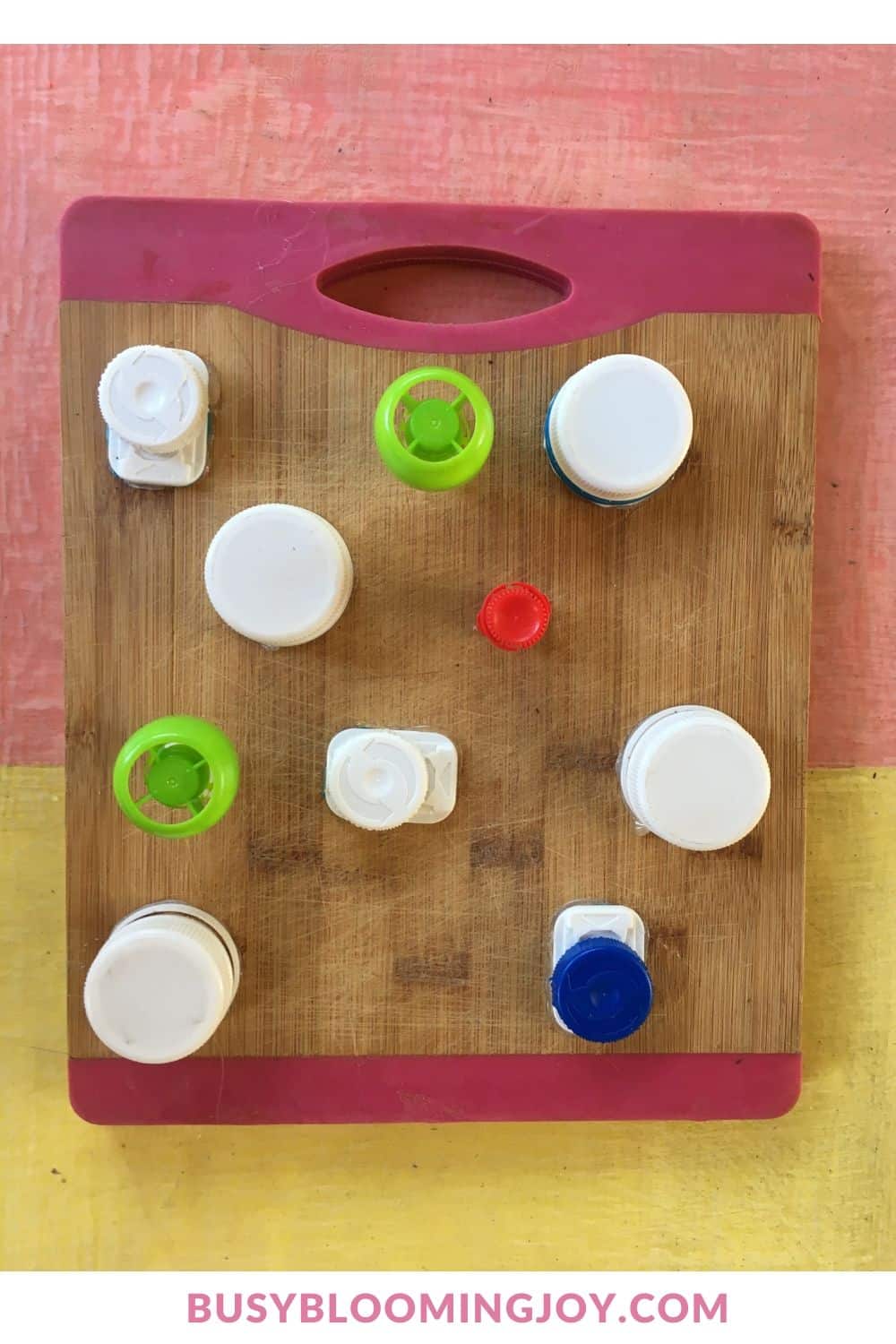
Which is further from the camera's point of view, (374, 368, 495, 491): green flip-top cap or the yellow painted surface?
the yellow painted surface

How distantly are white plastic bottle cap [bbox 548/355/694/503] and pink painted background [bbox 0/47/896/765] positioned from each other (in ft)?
0.41

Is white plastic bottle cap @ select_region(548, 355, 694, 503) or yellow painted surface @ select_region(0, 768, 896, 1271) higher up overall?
white plastic bottle cap @ select_region(548, 355, 694, 503)

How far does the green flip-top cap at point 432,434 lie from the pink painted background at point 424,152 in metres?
0.15

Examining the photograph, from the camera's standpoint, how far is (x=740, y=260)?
1.26ft

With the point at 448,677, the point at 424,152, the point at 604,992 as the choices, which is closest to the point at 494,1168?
the point at 604,992

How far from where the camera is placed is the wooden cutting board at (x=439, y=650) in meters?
0.38

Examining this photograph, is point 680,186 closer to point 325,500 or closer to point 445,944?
point 325,500

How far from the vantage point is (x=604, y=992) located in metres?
0.36

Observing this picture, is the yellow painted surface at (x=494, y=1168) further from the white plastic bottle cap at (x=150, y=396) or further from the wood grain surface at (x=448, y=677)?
the white plastic bottle cap at (x=150, y=396)

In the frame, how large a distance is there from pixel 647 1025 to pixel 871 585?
0.25 metres

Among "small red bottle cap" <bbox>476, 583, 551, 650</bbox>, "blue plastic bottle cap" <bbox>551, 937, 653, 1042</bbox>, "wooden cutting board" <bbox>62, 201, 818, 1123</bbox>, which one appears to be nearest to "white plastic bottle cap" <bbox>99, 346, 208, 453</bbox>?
"wooden cutting board" <bbox>62, 201, 818, 1123</bbox>

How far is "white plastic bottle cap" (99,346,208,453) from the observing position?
1.14 feet

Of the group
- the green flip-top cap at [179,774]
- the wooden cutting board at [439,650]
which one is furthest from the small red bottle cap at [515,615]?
the green flip-top cap at [179,774]

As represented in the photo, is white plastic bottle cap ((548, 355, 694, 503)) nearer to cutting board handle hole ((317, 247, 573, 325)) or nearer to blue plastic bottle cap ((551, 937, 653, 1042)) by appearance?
cutting board handle hole ((317, 247, 573, 325))
